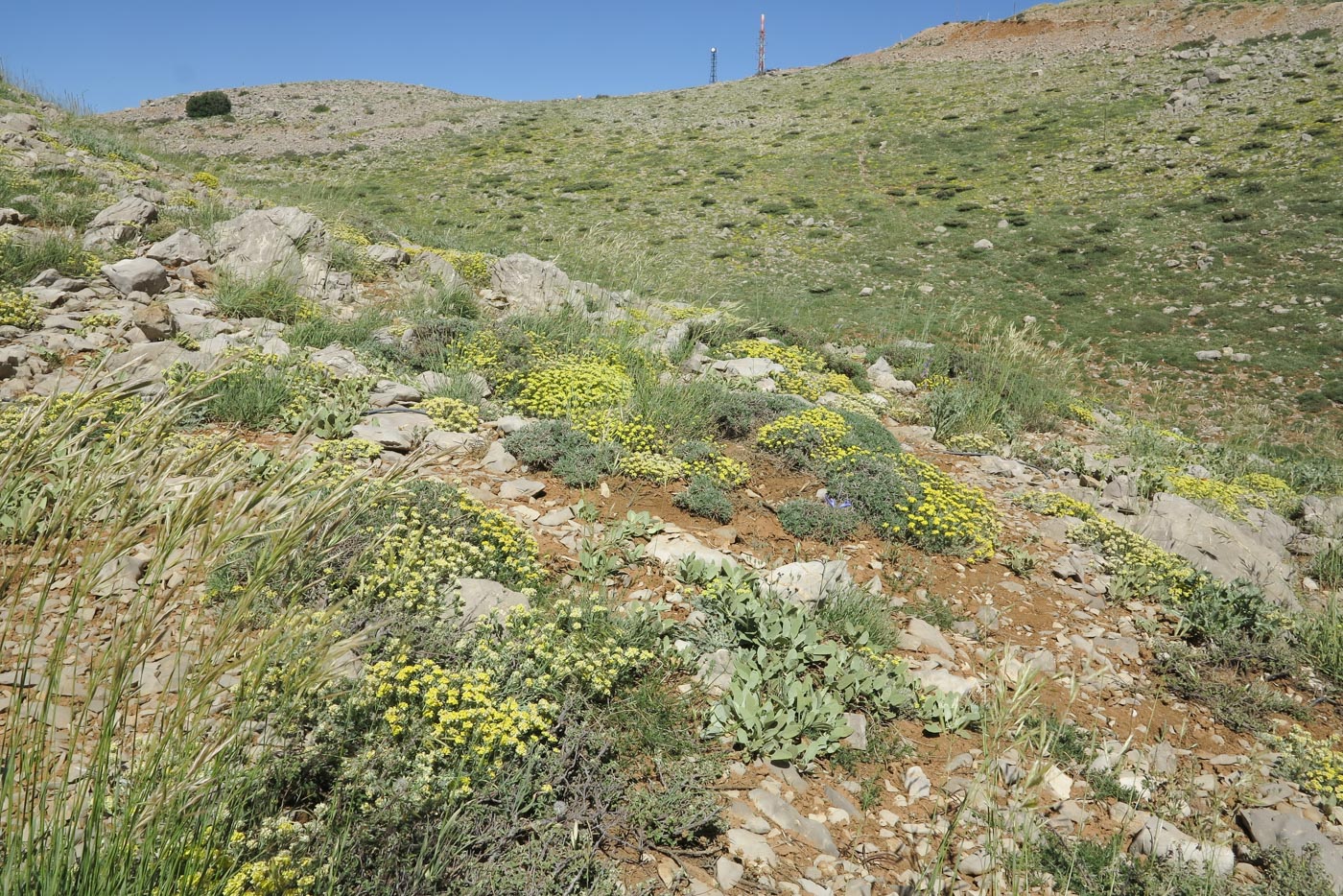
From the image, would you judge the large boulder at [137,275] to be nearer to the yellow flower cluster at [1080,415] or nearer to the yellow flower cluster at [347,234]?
the yellow flower cluster at [347,234]

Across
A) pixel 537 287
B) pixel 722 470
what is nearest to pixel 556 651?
pixel 722 470

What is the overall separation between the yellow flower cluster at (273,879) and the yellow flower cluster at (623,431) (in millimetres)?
4186

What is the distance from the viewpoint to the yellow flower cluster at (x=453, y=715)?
2.70m

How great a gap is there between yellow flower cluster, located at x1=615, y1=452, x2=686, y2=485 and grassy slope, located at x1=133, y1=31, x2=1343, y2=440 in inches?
158

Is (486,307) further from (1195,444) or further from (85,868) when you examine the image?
(1195,444)

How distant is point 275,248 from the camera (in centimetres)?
838

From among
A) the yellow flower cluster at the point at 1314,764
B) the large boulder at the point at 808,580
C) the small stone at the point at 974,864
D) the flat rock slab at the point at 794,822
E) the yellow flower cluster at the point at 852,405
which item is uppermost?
the yellow flower cluster at the point at 852,405

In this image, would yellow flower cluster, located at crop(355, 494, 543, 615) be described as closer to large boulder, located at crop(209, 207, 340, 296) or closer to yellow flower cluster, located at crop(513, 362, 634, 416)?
yellow flower cluster, located at crop(513, 362, 634, 416)

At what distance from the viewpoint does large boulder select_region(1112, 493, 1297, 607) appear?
19.5ft

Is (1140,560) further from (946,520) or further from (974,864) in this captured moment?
(974,864)

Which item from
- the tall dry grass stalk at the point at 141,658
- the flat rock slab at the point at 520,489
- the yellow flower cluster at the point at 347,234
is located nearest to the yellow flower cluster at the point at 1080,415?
the flat rock slab at the point at 520,489

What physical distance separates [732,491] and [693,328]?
4.30m

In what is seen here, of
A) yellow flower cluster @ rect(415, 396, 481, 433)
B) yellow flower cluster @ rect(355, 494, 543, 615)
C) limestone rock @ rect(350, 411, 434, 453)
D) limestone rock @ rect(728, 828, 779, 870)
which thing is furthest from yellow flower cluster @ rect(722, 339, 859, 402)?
limestone rock @ rect(728, 828, 779, 870)

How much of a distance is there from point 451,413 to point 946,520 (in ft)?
14.9
